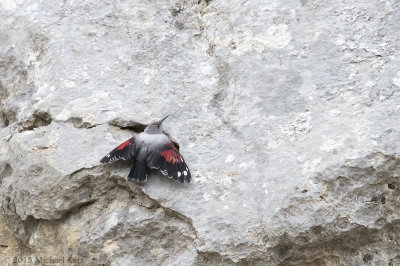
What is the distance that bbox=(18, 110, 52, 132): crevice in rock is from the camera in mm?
3479

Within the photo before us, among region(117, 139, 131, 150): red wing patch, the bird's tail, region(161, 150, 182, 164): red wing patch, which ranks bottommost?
the bird's tail

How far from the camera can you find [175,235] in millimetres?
3107

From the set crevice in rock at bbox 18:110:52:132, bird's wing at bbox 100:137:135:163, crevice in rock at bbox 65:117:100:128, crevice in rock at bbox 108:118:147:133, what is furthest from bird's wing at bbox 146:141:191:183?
crevice in rock at bbox 18:110:52:132

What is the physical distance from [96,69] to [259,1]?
1.24 meters

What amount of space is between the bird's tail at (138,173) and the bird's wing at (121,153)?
0.23 feet

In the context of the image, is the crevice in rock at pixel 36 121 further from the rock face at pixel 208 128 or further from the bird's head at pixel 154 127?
the bird's head at pixel 154 127

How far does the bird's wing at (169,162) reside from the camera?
3084mm

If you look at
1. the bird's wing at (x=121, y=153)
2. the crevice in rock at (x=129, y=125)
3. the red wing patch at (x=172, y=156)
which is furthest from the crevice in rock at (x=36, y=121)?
the red wing patch at (x=172, y=156)

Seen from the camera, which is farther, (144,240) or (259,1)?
(259,1)

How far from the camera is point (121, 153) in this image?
314cm

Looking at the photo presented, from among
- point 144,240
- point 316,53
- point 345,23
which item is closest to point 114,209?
point 144,240

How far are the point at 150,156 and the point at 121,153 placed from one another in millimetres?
173

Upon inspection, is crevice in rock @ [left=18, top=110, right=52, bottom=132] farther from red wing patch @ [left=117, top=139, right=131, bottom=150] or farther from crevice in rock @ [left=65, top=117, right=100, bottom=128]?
red wing patch @ [left=117, top=139, right=131, bottom=150]

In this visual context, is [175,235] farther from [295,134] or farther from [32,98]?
[32,98]
